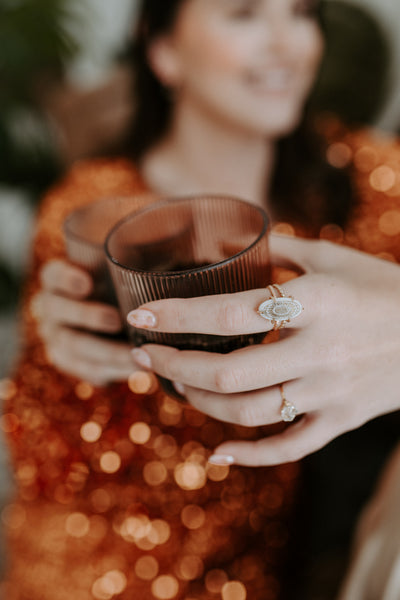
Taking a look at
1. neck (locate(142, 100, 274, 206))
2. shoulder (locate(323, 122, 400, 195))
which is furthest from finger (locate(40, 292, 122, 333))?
shoulder (locate(323, 122, 400, 195))

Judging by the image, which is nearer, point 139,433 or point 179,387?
point 179,387

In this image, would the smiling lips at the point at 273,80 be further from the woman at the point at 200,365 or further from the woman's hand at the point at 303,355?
the woman's hand at the point at 303,355

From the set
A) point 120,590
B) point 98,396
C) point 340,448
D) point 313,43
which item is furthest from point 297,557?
point 313,43

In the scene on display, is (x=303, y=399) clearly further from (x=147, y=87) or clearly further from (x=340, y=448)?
(x=147, y=87)

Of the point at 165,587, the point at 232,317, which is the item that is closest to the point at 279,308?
the point at 232,317

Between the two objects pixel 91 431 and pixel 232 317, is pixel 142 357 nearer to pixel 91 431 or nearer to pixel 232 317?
pixel 232 317

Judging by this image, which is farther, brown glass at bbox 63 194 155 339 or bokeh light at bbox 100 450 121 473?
bokeh light at bbox 100 450 121 473

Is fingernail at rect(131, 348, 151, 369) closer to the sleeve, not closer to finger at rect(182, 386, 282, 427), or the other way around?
finger at rect(182, 386, 282, 427)
